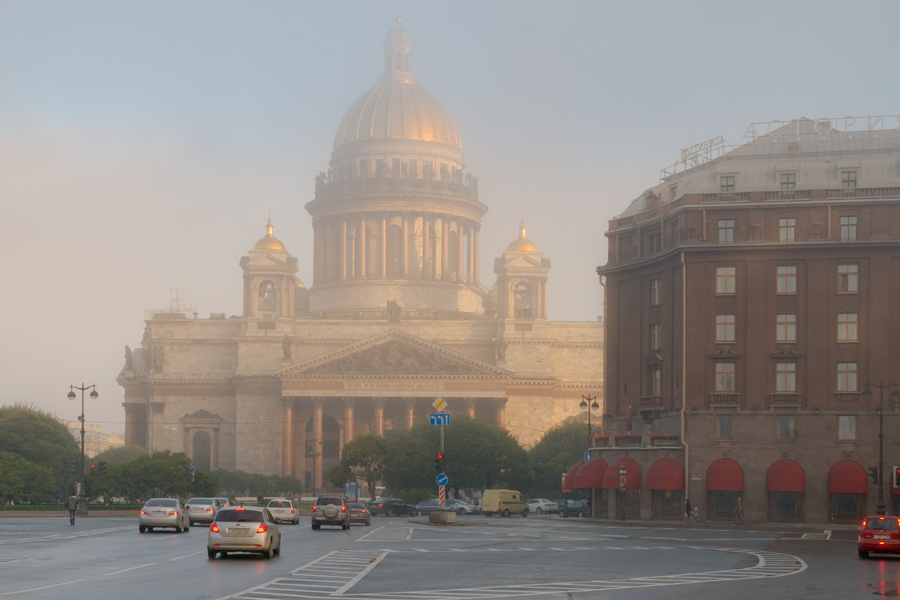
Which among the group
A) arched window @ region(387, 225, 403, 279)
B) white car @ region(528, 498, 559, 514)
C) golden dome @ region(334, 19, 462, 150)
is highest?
golden dome @ region(334, 19, 462, 150)

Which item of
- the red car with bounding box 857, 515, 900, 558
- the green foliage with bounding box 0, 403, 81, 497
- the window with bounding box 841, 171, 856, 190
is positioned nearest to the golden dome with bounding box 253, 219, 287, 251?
the green foliage with bounding box 0, 403, 81, 497

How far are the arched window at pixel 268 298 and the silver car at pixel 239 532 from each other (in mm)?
111614

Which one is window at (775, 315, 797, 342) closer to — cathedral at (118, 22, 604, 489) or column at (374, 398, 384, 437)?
cathedral at (118, 22, 604, 489)

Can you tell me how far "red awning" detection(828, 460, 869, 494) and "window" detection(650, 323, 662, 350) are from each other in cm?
1330

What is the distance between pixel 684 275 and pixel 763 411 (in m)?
8.83

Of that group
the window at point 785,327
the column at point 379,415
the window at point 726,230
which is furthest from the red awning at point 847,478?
the column at point 379,415

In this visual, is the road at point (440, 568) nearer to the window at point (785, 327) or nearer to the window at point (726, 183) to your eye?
the window at point (785, 327)

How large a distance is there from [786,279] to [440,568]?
45916mm

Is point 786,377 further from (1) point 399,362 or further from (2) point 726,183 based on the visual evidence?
(1) point 399,362

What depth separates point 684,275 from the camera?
7638 centimetres

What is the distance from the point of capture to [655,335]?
3159 inches

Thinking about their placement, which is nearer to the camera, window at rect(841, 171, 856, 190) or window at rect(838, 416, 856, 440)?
window at rect(838, 416, 856, 440)

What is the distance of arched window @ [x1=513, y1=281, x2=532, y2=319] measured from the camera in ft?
488

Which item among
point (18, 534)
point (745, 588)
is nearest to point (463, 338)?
point (18, 534)
